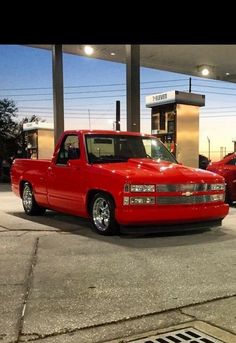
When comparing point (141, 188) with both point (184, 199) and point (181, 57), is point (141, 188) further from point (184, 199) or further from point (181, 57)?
point (181, 57)

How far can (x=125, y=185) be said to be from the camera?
7.96m

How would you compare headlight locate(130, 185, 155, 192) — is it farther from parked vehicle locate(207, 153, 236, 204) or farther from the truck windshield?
parked vehicle locate(207, 153, 236, 204)

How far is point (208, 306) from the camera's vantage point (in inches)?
193

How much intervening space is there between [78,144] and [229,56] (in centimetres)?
1402

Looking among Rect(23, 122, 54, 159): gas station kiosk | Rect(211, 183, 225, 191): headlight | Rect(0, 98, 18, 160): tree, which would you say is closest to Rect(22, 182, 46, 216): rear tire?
Rect(211, 183, 225, 191): headlight

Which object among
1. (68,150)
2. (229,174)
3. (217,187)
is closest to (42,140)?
(229,174)

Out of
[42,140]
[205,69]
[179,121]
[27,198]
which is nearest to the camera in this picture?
[27,198]

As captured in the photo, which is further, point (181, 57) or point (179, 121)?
point (181, 57)

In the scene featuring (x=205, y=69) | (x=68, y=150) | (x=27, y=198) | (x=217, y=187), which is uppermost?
(x=205, y=69)

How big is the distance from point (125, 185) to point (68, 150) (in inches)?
81.7

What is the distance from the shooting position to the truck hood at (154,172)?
8.07 metres

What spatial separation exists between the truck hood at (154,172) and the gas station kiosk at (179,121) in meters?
10.9

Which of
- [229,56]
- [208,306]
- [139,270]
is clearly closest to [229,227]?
[139,270]
